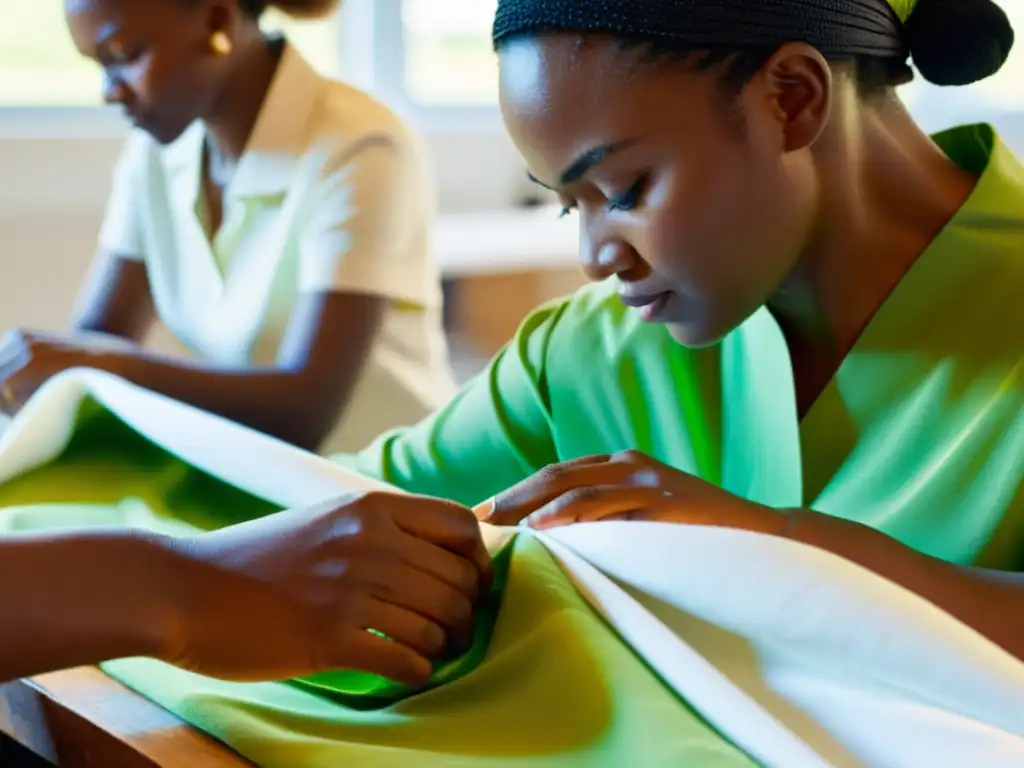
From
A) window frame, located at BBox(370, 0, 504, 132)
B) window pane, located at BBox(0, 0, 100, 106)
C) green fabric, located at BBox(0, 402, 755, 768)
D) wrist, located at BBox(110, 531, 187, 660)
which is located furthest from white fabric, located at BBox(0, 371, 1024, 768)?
window frame, located at BBox(370, 0, 504, 132)

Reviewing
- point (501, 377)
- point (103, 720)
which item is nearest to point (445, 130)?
point (501, 377)

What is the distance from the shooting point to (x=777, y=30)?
786 mm

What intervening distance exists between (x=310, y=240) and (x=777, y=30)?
73cm

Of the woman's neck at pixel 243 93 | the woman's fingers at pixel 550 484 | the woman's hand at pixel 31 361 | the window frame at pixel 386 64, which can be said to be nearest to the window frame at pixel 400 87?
the window frame at pixel 386 64

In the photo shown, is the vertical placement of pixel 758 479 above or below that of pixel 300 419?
above

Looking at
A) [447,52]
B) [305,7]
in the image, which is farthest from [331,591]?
[447,52]

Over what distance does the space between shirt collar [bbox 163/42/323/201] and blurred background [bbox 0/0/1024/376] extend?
0.58 meters

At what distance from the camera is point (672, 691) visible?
2.03 ft

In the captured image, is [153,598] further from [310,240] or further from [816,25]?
[310,240]

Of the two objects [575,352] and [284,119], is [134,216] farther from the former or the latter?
[575,352]

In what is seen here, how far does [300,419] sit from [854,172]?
0.65m

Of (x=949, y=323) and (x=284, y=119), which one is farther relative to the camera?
(x=284, y=119)

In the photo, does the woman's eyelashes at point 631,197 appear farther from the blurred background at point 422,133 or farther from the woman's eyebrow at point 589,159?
the blurred background at point 422,133

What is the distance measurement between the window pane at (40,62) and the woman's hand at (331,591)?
6.06ft
